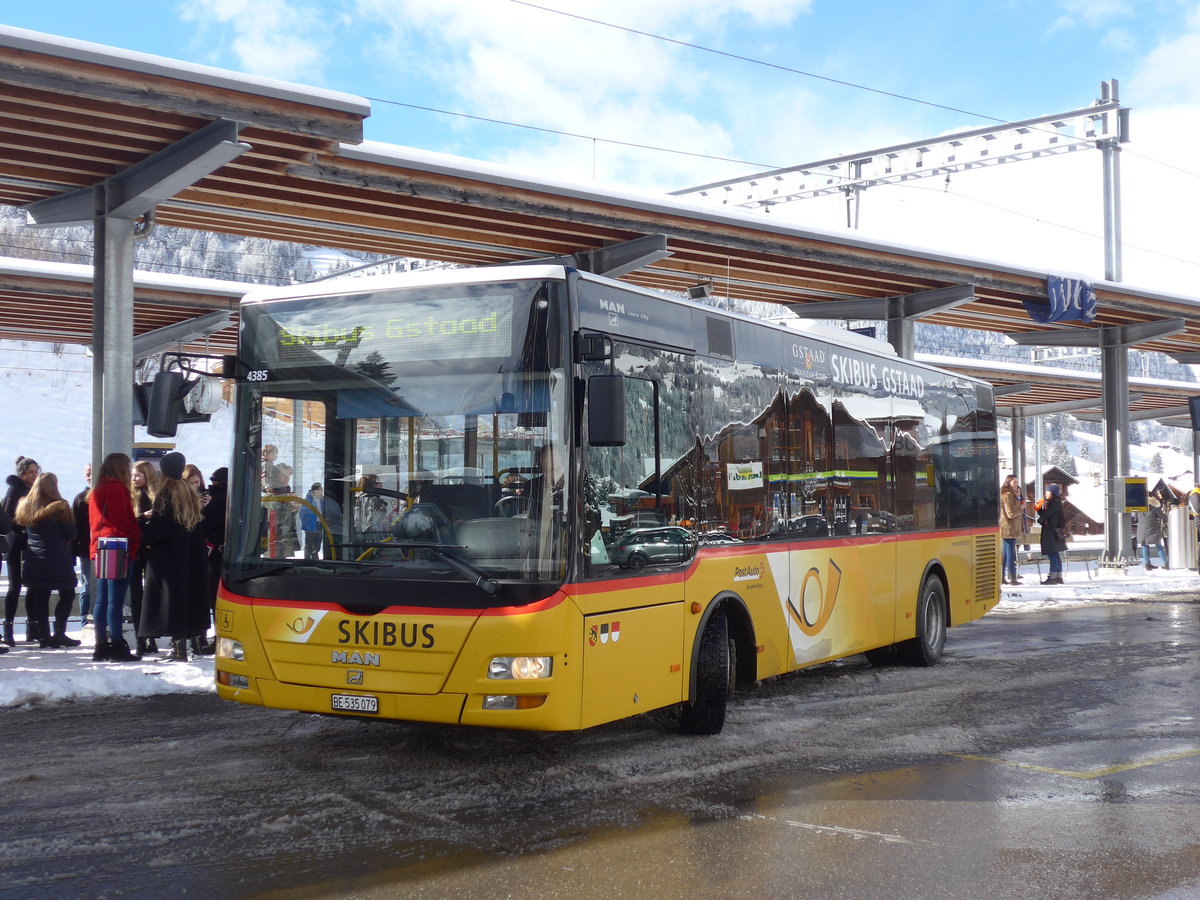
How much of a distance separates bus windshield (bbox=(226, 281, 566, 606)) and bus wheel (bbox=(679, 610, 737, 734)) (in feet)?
6.11

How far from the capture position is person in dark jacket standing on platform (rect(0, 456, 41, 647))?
499 inches

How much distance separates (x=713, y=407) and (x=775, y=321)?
1552 mm

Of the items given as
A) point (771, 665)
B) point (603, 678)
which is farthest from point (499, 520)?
point (771, 665)

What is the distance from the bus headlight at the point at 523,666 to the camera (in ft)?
21.5

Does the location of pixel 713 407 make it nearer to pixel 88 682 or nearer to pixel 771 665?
pixel 771 665

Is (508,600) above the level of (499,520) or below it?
below

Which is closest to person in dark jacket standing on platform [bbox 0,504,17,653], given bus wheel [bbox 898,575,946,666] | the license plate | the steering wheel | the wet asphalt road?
the wet asphalt road

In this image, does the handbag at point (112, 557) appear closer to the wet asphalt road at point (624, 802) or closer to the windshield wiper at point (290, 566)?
the wet asphalt road at point (624, 802)

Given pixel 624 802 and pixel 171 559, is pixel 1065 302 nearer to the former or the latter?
pixel 171 559

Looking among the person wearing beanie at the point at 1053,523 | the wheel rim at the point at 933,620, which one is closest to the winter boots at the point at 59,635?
the wheel rim at the point at 933,620

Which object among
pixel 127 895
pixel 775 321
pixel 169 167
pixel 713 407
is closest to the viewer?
pixel 127 895

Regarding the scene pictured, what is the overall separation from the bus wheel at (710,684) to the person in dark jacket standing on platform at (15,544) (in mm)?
7768

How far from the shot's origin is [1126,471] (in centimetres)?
2823

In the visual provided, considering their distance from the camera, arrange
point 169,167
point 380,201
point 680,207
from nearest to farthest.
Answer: point 169,167
point 380,201
point 680,207
